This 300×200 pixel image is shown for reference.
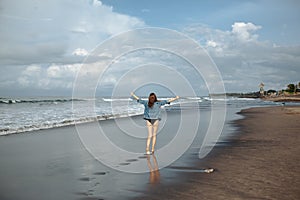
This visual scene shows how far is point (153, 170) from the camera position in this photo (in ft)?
27.2

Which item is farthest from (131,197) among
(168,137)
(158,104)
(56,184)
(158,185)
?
(168,137)

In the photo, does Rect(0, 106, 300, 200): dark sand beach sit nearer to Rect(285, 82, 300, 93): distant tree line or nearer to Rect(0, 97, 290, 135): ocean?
Rect(0, 97, 290, 135): ocean

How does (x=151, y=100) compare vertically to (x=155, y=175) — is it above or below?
above

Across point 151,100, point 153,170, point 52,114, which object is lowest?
point 153,170

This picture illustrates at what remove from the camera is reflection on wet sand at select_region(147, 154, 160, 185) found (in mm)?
7148

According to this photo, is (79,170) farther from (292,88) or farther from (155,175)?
(292,88)

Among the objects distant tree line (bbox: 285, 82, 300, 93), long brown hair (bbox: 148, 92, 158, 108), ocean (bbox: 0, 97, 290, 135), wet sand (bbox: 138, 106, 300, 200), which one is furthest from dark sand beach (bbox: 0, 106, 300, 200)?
distant tree line (bbox: 285, 82, 300, 93)

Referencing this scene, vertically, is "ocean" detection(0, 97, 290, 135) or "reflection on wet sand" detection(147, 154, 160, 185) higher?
"ocean" detection(0, 97, 290, 135)

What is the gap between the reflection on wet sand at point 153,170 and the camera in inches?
281

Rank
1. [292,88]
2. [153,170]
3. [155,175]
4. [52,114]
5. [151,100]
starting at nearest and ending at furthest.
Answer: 1. [155,175]
2. [153,170]
3. [151,100]
4. [52,114]
5. [292,88]

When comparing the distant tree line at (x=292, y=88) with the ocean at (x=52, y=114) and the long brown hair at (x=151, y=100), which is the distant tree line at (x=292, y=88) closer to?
the ocean at (x=52, y=114)

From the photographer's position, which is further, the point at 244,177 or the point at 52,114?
the point at 52,114

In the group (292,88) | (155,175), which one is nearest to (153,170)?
Answer: (155,175)

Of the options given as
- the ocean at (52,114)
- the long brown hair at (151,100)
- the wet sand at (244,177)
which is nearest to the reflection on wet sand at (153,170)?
the wet sand at (244,177)
